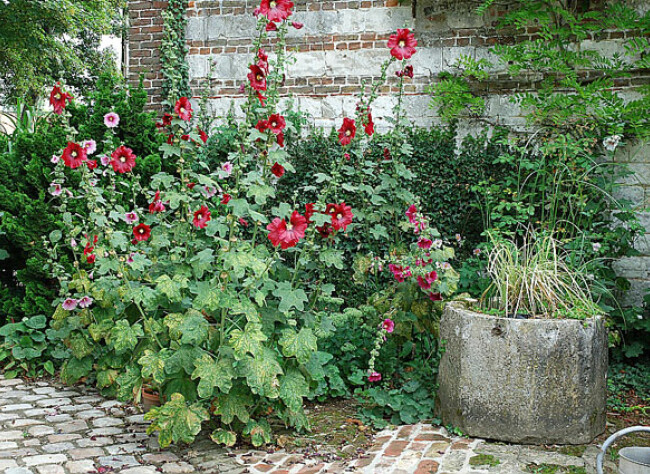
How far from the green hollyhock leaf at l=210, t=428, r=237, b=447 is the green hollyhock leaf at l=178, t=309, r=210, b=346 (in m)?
0.50

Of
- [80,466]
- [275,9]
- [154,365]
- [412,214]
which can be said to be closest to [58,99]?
[275,9]

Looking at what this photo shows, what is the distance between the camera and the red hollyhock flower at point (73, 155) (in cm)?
330

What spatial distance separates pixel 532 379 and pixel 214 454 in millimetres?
1760

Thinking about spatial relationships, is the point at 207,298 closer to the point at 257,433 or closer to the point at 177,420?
the point at 177,420

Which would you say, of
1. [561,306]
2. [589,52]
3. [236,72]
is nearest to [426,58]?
[589,52]

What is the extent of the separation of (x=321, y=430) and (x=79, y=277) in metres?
1.96

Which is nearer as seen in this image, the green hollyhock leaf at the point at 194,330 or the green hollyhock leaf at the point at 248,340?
the green hollyhock leaf at the point at 248,340

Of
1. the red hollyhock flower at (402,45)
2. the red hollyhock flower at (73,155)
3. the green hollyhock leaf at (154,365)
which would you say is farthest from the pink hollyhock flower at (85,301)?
the red hollyhock flower at (402,45)

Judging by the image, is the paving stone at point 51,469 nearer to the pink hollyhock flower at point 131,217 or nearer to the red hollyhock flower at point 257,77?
the pink hollyhock flower at point 131,217

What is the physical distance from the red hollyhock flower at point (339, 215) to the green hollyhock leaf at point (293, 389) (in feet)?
2.74

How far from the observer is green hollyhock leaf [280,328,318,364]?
322 cm

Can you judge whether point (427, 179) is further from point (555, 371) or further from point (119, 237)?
point (119, 237)

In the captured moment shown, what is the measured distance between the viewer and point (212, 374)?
306cm

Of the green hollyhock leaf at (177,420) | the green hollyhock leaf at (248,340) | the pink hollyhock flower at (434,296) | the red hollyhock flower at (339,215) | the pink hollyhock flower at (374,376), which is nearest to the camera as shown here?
the green hollyhock leaf at (248,340)
